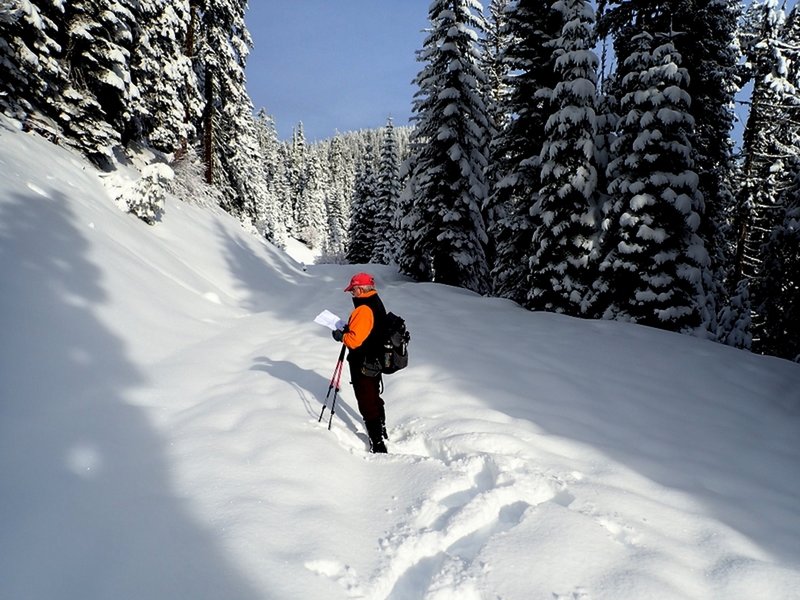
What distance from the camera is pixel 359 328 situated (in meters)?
5.41

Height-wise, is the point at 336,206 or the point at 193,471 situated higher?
the point at 336,206

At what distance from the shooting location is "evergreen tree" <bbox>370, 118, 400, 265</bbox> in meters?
38.5

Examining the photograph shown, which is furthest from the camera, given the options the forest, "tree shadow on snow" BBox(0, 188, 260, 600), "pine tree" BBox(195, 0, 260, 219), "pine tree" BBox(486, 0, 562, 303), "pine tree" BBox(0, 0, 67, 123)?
"pine tree" BBox(195, 0, 260, 219)

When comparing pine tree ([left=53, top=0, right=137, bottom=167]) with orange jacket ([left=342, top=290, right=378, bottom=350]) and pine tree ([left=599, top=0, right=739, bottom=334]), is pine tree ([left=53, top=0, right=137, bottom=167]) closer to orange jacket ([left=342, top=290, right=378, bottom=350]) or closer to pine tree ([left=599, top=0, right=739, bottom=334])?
orange jacket ([left=342, top=290, right=378, bottom=350])

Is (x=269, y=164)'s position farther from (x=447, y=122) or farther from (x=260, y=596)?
(x=260, y=596)

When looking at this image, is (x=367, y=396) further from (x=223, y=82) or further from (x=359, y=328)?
(x=223, y=82)

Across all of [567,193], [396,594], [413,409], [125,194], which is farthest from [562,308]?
[125,194]

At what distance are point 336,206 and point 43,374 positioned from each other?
84817mm

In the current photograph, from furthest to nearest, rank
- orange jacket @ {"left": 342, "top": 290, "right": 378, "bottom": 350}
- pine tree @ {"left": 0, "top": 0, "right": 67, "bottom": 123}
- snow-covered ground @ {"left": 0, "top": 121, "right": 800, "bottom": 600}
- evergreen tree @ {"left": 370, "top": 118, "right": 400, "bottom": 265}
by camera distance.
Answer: evergreen tree @ {"left": 370, "top": 118, "right": 400, "bottom": 265}, pine tree @ {"left": 0, "top": 0, "right": 67, "bottom": 123}, orange jacket @ {"left": 342, "top": 290, "right": 378, "bottom": 350}, snow-covered ground @ {"left": 0, "top": 121, "right": 800, "bottom": 600}

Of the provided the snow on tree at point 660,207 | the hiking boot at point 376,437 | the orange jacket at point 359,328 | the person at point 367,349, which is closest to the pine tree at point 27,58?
the person at point 367,349

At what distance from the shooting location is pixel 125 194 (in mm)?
11992

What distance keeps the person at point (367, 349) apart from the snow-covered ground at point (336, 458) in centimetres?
37

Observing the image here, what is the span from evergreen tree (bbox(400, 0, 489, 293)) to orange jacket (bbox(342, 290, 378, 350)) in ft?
43.9

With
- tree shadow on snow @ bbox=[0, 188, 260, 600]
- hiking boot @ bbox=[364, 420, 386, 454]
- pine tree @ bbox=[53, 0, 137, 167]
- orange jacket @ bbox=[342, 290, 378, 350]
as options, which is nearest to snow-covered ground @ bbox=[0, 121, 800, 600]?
tree shadow on snow @ bbox=[0, 188, 260, 600]
